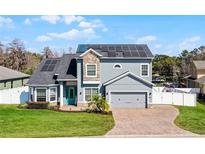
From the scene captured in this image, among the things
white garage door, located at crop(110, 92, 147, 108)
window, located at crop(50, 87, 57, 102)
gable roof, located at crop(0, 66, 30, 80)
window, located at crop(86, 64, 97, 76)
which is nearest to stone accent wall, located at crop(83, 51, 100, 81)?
window, located at crop(86, 64, 97, 76)

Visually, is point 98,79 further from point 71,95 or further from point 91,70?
point 71,95

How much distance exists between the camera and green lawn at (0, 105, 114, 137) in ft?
30.3

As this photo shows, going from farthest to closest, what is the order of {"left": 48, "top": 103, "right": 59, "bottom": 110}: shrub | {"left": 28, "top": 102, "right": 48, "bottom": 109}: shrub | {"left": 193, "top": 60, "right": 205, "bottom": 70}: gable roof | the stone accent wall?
the stone accent wall, {"left": 48, "top": 103, "right": 59, "bottom": 110}: shrub, {"left": 28, "top": 102, "right": 48, "bottom": 109}: shrub, {"left": 193, "top": 60, "right": 205, "bottom": 70}: gable roof

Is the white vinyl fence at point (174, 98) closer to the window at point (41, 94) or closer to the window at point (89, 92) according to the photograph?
the window at point (89, 92)

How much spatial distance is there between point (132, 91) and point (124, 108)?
3.31 ft

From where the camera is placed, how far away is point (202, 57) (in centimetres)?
1044

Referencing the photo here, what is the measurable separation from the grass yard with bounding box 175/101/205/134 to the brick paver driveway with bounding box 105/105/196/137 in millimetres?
230

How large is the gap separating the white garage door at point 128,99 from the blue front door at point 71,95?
223cm

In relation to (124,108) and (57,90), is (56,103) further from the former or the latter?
(124,108)

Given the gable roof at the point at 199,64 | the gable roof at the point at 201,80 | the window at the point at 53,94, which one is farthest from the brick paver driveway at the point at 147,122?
the window at the point at 53,94

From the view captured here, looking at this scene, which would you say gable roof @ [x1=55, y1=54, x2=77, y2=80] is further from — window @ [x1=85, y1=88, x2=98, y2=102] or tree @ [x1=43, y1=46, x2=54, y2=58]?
tree @ [x1=43, y1=46, x2=54, y2=58]
